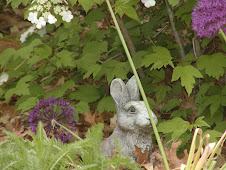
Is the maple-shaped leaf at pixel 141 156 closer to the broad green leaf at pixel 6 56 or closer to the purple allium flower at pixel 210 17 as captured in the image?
the purple allium flower at pixel 210 17

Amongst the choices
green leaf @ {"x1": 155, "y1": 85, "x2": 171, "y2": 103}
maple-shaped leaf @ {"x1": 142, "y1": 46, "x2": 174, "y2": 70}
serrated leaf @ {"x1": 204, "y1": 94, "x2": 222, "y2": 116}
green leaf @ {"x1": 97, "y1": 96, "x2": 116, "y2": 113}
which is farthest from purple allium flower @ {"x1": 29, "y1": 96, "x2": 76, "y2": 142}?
serrated leaf @ {"x1": 204, "y1": 94, "x2": 222, "y2": 116}

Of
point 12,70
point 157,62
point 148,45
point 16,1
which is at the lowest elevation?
point 157,62

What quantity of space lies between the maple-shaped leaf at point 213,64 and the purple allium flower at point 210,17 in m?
0.71

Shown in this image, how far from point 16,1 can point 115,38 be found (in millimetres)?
1003

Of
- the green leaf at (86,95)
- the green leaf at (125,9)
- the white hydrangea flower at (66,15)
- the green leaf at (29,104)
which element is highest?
the white hydrangea flower at (66,15)

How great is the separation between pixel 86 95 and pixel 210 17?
1571 mm

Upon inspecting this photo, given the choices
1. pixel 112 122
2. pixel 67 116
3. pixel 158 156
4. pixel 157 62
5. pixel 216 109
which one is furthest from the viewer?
pixel 112 122

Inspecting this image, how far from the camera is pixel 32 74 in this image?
3.62 meters

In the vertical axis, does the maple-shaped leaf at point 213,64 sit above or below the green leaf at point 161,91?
above

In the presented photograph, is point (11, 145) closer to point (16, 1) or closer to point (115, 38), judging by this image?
point (16, 1)

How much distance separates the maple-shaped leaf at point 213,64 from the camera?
2.80 m

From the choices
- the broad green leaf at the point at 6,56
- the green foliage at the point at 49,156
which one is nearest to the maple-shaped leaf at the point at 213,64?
the green foliage at the point at 49,156

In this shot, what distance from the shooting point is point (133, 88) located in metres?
2.37

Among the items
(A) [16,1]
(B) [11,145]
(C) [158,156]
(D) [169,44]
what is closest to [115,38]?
(D) [169,44]
